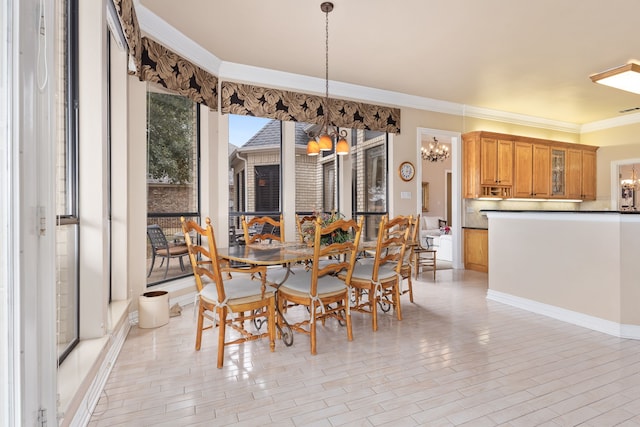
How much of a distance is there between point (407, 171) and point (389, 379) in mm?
4049

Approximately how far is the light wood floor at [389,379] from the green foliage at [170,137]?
165 centimetres

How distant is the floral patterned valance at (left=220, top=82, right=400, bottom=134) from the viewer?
4414 mm

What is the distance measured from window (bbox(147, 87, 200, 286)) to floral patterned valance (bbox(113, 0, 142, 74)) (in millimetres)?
537

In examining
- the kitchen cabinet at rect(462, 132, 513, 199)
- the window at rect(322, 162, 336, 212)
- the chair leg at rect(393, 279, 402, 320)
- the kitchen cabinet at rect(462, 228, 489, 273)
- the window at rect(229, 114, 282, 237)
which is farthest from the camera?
the kitchen cabinet at rect(462, 132, 513, 199)

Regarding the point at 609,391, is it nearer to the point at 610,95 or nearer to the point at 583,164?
the point at 610,95

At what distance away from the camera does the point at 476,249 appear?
235 inches

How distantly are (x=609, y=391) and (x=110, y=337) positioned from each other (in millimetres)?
3203

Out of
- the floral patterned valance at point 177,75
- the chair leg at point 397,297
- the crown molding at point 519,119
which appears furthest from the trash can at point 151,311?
the crown molding at point 519,119

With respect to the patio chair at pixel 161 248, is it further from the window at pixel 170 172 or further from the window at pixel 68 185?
the window at pixel 68 185

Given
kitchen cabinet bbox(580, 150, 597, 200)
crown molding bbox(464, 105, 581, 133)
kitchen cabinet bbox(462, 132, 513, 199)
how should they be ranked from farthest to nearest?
1. kitchen cabinet bbox(580, 150, 597, 200)
2. crown molding bbox(464, 105, 581, 133)
3. kitchen cabinet bbox(462, 132, 513, 199)

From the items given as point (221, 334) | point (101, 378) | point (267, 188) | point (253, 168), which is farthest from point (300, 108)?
point (101, 378)

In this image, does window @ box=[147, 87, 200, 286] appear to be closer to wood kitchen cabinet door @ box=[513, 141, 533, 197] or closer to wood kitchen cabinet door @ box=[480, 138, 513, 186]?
wood kitchen cabinet door @ box=[480, 138, 513, 186]

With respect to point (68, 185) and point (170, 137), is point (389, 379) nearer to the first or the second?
point (68, 185)

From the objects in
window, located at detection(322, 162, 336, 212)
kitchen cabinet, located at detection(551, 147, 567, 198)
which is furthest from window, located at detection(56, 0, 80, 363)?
kitchen cabinet, located at detection(551, 147, 567, 198)
